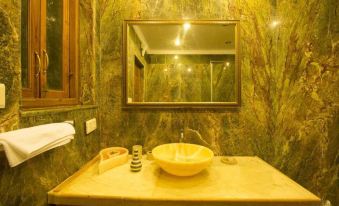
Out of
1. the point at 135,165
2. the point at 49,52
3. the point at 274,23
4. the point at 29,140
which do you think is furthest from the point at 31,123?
the point at 274,23

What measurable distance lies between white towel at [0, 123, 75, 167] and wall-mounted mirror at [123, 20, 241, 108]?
748mm

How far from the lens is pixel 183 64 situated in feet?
4.99

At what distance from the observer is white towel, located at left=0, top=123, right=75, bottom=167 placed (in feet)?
1.98

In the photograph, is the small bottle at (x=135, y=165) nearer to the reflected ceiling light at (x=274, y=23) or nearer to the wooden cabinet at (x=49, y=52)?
the wooden cabinet at (x=49, y=52)

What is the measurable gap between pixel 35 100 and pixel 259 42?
5.62 feet

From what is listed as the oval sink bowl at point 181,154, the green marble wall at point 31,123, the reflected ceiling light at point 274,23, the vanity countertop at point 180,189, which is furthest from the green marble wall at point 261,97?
the vanity countertop at point 180,189

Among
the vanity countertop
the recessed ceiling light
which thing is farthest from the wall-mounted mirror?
the vanity countertop

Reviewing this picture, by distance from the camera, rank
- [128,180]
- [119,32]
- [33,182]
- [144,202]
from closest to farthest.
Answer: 1. [33,182]
2. [144,202]
3. [128,180]
4. [119,32]

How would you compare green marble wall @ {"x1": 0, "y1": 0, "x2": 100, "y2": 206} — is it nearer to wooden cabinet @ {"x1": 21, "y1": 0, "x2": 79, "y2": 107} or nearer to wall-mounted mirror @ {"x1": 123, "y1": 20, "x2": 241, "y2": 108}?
wooden cabinet @ {"x1": 21, "y1": 0, "x2": 79, "y2": 107}

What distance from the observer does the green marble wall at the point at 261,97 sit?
1.48m

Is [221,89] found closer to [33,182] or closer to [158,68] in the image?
[158,68]

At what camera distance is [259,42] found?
5.09ft

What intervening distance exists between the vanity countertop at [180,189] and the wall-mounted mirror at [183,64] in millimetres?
588

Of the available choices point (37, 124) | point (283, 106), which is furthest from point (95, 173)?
point (283, 106)
